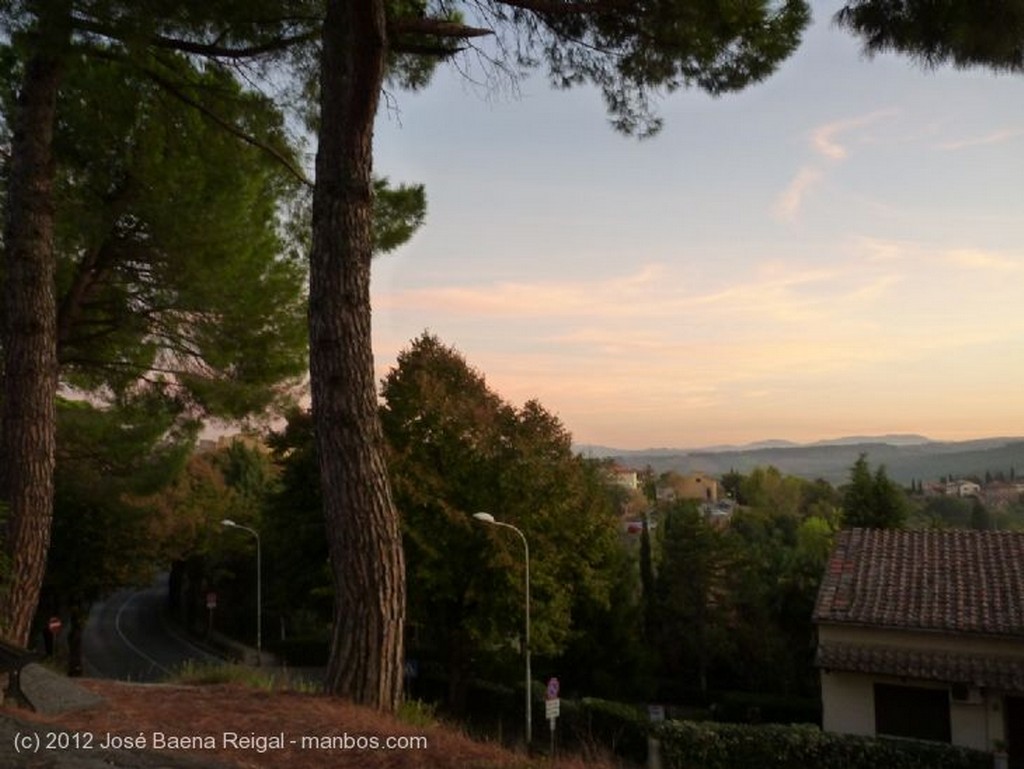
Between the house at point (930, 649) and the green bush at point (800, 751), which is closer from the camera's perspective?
the green bush at point (800, 751)

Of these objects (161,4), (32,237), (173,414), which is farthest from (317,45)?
(173,414)

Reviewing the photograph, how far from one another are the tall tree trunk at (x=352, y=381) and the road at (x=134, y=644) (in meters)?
17.7

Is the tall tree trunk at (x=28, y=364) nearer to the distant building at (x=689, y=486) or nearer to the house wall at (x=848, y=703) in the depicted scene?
the house wall at (x=848, y=703)

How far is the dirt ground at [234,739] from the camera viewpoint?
4355 mm

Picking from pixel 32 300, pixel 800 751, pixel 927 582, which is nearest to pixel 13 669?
pixel 32 300

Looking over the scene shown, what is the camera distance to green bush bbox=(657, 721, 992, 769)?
1249 centimetres

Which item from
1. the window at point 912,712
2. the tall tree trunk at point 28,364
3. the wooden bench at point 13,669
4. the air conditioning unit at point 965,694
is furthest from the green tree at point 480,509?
the wooden bench at point 13,669

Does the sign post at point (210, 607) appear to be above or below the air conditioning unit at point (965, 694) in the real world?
below

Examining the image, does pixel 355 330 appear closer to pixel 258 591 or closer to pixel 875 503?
pixel 258 591

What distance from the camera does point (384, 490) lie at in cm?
645

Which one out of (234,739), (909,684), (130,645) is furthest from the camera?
(130,645)

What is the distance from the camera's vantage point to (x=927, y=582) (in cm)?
1570

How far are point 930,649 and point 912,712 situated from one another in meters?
1.14

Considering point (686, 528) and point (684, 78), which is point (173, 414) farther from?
point (686, 528)
